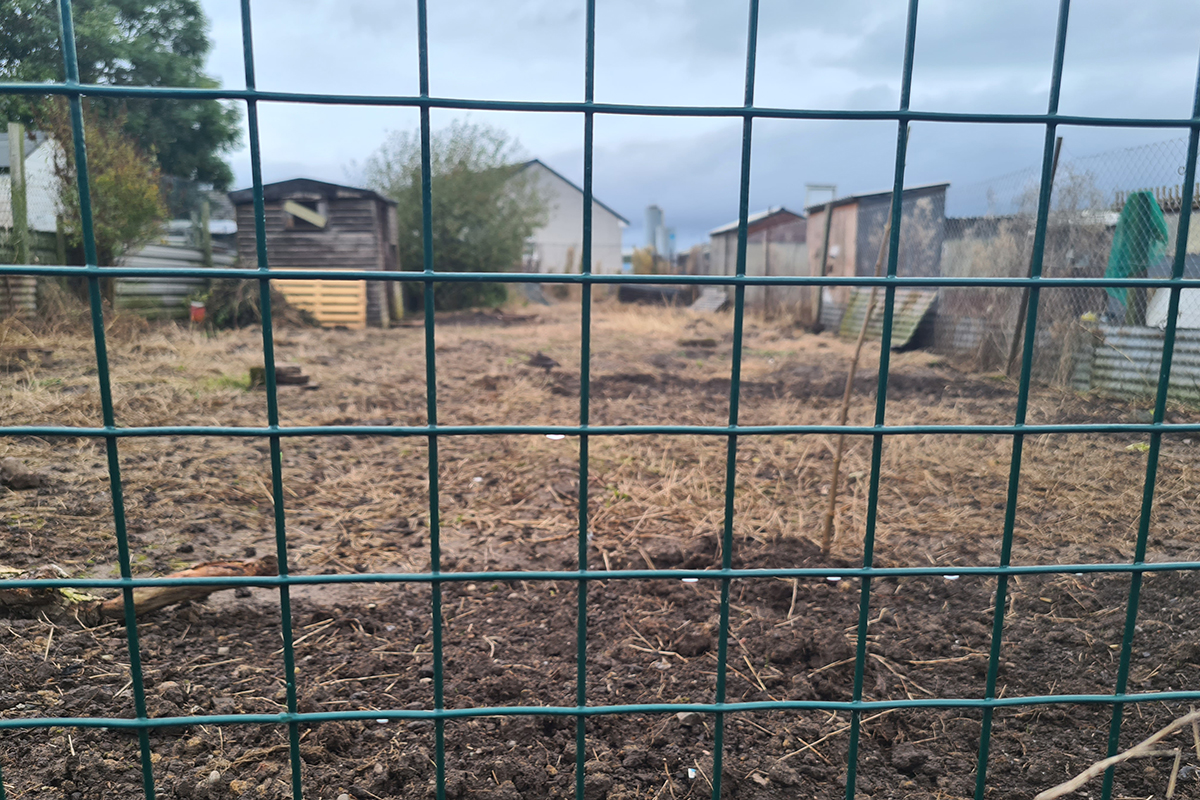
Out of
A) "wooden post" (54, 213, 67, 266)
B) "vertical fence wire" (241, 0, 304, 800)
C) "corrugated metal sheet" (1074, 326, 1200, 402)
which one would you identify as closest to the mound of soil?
"vertical fence wire" (241, 0, 304, 800)

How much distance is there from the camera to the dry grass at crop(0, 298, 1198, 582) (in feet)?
10.5

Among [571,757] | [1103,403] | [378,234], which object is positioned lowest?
[571,757]

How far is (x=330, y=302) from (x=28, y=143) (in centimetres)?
1222

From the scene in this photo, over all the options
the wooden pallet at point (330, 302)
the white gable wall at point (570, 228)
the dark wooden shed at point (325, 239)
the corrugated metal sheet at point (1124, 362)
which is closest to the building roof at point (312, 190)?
the dark wooden shed at point (325, 239)

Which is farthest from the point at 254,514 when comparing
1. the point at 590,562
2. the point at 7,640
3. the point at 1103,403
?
the point at 1103,403

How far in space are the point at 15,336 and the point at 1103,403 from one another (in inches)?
330

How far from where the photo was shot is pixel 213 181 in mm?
11250

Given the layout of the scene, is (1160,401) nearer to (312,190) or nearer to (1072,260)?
(1072,260)

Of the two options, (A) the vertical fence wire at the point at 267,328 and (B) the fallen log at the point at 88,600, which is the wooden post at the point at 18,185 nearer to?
(A) the vertical fence wire at the point at 267,328

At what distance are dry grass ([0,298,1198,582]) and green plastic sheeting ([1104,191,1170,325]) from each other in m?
0.97

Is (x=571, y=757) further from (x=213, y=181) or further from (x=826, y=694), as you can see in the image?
(x=213, y=181)

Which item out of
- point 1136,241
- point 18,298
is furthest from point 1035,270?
point 18,298

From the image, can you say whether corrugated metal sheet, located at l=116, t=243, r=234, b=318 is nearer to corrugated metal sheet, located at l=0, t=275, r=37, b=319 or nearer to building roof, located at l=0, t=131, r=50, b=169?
corrugated metal sheet, located at l=0, t=275, r=37, b=319

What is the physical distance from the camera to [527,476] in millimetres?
4254
